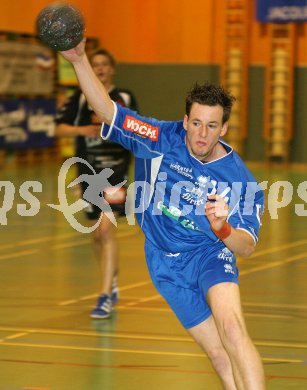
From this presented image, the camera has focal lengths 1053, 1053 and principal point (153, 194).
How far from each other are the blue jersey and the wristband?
30 cm

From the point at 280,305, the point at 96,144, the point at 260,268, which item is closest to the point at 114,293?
the point at 96,144

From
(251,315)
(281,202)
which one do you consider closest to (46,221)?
(281,202)

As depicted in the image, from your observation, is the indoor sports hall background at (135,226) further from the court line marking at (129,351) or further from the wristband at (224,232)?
the wristband at (224,232)

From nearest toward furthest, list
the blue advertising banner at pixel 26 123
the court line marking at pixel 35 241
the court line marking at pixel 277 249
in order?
1. the court line marking at pixel 277 249
2. the court line marking at pixel 35 241
3. the blue advertising banner at pixel 26 123

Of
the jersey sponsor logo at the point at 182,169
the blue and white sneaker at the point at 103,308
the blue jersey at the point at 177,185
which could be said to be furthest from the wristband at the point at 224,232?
the blue and white sneaker at the point at 103,308

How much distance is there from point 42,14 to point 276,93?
17699mm

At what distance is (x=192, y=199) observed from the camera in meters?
5.07

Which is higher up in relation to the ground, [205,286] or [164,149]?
[164,149]

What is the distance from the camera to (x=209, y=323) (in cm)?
503

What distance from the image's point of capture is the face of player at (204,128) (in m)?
4.91

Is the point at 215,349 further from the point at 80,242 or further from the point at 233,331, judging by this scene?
the point at 80,242

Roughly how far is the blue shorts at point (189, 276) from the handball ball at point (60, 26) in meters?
1.13

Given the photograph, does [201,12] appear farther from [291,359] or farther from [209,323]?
[209,323]

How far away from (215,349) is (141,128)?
1.14 meters
